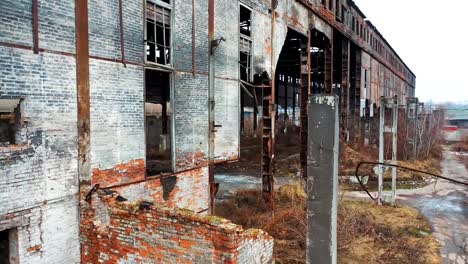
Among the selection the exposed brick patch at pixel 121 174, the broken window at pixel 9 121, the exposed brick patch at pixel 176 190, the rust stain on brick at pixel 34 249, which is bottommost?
the rust stain on brick at pixel 34 249

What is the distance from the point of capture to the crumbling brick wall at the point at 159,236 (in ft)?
17.9

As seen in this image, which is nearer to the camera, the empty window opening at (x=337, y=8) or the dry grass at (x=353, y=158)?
the empty window opening at (x=337, y=8)

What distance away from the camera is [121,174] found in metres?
7.09

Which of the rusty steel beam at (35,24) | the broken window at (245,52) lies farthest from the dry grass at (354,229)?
the rusty steel beam at (35,24)

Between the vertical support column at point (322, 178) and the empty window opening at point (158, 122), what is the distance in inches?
204

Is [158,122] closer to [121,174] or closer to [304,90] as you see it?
[304,90]

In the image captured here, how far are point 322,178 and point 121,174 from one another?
4581 millimetres

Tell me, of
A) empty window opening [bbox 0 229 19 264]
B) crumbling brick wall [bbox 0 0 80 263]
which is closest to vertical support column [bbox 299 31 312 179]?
crumbling brick wall [bbox 0 0 80 263]

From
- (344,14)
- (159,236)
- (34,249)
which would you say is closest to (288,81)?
(344,14)

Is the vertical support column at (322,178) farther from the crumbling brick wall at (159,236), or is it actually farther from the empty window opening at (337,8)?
the empty window opening at (337,8)

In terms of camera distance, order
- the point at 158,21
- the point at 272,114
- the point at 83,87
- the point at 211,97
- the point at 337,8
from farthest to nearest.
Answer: the point at 337,8 → the point at 272,114 → the point at 211,97 → the point at 158,21 → the point at 83,87

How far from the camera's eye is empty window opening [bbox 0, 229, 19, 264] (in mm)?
5449

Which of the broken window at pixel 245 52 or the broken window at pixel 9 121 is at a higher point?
the broken window at pixel 245 52

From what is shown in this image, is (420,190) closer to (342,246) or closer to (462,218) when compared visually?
(462,218)
